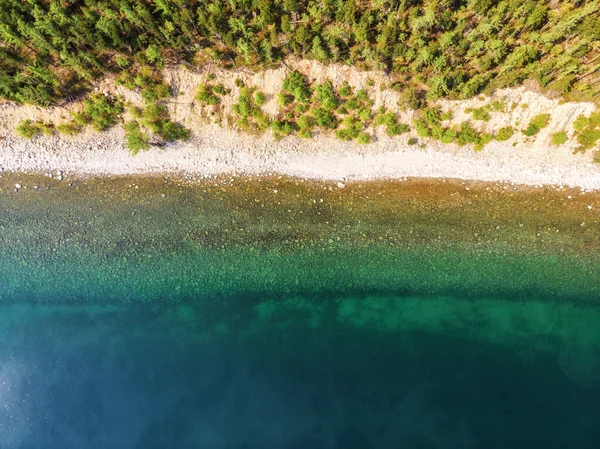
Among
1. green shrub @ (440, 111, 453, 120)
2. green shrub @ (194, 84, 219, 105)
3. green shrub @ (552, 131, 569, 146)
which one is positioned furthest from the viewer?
green shrub @ (194, 84, 219, 105)

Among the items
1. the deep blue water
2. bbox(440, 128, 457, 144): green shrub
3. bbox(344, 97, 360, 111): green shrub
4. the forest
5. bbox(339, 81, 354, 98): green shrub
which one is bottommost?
the deep blue water

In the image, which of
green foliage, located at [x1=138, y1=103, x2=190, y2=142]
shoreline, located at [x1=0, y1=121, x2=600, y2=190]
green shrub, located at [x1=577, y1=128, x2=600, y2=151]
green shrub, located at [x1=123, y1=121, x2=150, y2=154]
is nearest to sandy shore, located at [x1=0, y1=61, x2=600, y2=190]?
shoreline, located at [x1=0, y1=121, x2=600, y2=190]

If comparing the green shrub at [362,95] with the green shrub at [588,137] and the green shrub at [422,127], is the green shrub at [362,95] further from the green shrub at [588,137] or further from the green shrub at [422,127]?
the green shrub at [588,137]

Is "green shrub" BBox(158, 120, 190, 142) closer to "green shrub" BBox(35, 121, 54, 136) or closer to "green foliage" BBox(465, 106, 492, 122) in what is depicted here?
"green shrub" BBox(35, 121, 54, 136)

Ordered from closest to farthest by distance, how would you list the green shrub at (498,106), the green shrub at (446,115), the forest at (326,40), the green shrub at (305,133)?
the forest at (326,40), the green shrub at (498,106), the green shrub at (446,115), the green shrub at (305,133)

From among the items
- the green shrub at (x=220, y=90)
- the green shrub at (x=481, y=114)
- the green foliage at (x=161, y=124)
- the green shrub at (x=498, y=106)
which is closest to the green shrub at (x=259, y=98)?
the green shrub at (x=220, y=90)

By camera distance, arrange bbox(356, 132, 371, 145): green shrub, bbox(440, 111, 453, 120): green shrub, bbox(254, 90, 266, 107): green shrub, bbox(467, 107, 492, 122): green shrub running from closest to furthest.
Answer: bbox(467, 107, 492, 122): green shrub < bbox(440, 111, 453, 120): green shrub < bbox(254, 90, 266, 107): green shrub < bbox(356, 132, 371, 145): green shrub

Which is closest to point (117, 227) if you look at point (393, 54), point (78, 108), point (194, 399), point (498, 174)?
point (78, 108)
